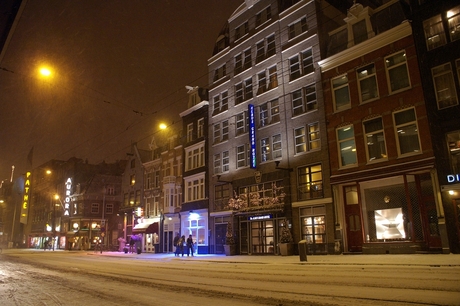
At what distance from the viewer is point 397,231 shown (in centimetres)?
2109

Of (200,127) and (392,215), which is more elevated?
(200,127)

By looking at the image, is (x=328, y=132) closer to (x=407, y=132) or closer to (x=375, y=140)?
(x=375, y=140)

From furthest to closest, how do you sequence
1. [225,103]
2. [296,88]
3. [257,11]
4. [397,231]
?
[225,103], [257,11], [296,88], [397,231]

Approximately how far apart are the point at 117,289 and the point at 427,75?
1964 centimetres

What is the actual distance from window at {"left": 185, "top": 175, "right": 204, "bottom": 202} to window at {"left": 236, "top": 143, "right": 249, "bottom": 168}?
570 centimetres

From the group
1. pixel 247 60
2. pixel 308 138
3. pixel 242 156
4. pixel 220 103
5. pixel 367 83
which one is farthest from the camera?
pixel 220 103

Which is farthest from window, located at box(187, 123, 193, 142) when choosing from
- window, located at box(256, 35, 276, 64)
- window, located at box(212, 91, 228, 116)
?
window, located at box(256, 35, 276, 64)

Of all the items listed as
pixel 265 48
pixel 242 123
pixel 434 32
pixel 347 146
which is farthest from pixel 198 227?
pixel 434 32

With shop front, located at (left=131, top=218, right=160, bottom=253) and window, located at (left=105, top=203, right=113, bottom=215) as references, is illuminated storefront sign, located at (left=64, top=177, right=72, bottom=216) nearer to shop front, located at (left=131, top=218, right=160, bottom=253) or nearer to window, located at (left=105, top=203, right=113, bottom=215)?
window, located at (left=105, top=203, right=113, bottom=215)

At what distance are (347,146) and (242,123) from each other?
11306mm

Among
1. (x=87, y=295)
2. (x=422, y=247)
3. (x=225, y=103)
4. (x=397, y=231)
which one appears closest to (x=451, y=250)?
(x=422, y=247)

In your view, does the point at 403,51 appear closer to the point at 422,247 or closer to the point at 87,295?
the point at 422,247

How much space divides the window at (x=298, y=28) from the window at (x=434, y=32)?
9.39m

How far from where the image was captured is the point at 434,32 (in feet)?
68.7
